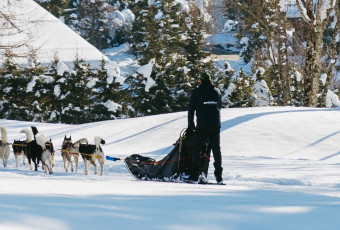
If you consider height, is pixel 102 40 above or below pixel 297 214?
above

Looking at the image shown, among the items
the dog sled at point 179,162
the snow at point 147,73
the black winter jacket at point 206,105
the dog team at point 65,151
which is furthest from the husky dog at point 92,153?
the snow at point 147,73

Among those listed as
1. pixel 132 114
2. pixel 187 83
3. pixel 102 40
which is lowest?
pixel 132 114

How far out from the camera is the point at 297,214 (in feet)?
14.7

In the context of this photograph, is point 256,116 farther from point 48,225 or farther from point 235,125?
point 48,225

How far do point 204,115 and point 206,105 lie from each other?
0.17 metres

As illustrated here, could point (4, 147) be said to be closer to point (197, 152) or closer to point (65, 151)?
point (65, 151)

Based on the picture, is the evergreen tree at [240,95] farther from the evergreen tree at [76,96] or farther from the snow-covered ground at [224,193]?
Result: the snow-covered ground at [224,193]

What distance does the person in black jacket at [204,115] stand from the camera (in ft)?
26.8

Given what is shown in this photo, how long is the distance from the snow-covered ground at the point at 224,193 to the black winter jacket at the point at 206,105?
115 cm

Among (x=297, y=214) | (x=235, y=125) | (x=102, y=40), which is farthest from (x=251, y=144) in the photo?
(x=102, y=40)

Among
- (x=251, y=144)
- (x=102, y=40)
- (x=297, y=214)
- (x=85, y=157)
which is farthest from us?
(x=102, y=40)

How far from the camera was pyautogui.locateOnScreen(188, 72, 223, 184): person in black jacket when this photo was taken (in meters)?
8.16

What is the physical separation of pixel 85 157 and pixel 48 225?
6.51 meters

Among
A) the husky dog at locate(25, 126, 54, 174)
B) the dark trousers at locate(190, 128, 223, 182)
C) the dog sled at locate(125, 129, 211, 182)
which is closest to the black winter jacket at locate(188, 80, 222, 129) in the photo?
the dark trousers at locate(190, 128, 223, 182)
